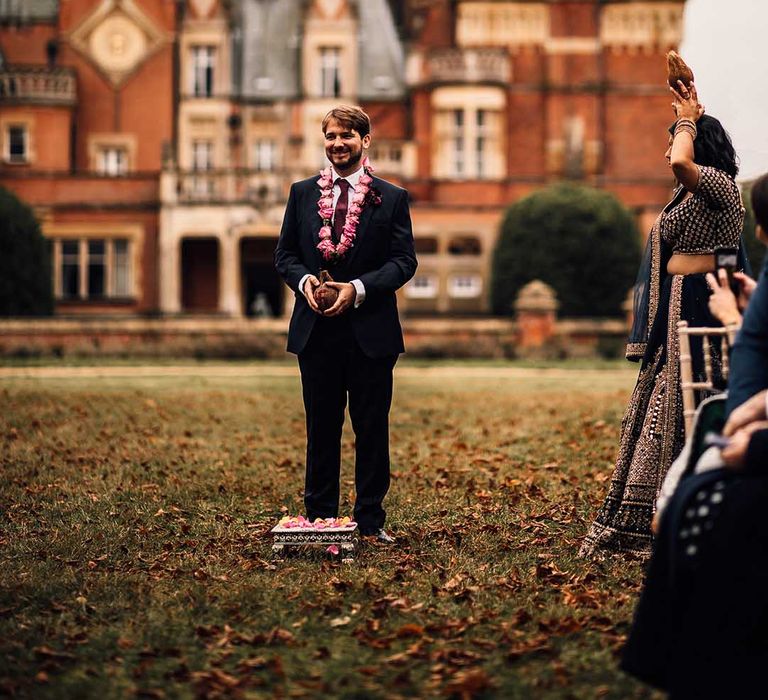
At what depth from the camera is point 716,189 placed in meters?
5.95

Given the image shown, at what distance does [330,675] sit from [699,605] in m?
1.45

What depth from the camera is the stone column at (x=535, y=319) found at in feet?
89.5

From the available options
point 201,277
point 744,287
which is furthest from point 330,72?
point 744,287

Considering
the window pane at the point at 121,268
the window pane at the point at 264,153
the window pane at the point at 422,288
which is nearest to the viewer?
the window pane at the point at 422,288

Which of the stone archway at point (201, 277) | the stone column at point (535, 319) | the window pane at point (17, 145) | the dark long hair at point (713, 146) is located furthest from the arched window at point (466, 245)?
the dark long hair at point (713, 146)

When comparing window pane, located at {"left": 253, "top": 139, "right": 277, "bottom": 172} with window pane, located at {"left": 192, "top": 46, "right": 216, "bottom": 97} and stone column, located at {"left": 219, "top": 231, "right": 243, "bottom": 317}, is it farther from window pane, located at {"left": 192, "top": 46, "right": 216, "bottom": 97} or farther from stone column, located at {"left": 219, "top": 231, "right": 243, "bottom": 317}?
stone column, located at {"left": 219, "top": 231, "right": 243, "bottom": 317}

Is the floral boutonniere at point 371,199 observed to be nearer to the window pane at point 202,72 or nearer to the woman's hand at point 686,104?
the woman's hand at point 686,104

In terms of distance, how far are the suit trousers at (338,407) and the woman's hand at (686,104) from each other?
1.97 metres

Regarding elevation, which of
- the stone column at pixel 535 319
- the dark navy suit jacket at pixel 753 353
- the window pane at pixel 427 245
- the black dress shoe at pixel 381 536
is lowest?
the black dress shoe at pixel 381 536

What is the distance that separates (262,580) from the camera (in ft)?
19.9

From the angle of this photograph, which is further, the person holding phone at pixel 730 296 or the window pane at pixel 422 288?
the window pane at pixel 422 288

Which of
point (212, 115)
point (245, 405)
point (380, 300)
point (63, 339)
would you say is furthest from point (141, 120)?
point (380, 300)

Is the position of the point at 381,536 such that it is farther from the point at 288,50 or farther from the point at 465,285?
the point at 288,50

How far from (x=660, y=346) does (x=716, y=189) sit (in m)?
0.84
